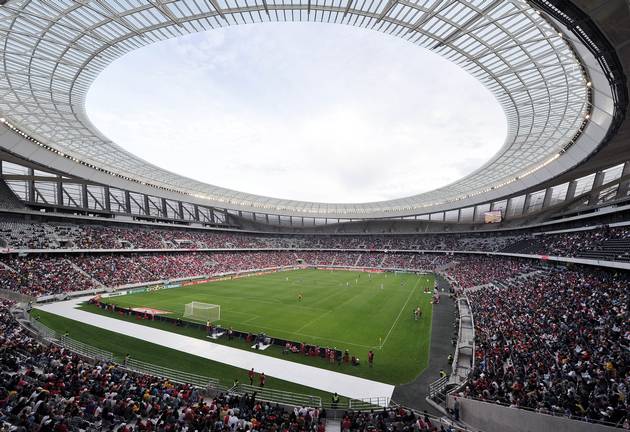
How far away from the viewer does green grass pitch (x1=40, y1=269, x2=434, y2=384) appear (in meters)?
19.8

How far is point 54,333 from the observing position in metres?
20.4

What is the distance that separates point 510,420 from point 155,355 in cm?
1755

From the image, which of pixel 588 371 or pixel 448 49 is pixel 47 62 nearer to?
pixel 448 49

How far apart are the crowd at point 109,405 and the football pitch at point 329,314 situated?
7.43 m

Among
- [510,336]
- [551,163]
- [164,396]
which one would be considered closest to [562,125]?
[551,163]

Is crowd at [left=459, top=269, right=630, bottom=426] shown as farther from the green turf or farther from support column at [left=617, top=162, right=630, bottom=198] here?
support column at [left=617, top=162, right=630, bottom=198]

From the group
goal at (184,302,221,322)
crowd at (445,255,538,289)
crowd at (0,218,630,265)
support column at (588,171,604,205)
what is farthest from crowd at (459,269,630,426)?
goal at (184,302,221,322)

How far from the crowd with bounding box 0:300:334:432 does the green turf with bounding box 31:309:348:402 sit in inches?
104

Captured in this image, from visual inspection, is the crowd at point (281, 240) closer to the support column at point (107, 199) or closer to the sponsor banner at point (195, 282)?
the support column at point (107, 199)

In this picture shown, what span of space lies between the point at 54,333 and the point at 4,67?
1843 cm

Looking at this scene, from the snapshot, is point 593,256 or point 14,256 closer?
point 593,256

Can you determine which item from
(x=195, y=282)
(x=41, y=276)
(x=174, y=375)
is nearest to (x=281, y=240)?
(x=195, y=282)

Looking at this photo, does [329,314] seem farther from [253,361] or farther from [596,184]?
[596,184]

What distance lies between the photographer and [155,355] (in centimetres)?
1894
